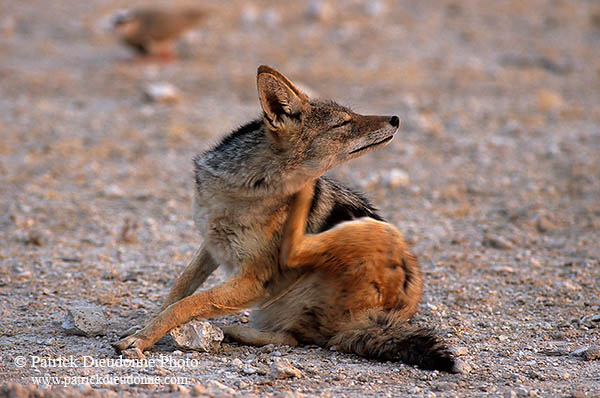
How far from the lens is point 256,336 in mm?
5074

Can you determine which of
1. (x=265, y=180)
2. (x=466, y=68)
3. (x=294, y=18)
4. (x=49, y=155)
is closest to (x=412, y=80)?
(x=466, y=68)

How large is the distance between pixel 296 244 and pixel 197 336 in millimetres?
874

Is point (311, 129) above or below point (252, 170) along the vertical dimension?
above

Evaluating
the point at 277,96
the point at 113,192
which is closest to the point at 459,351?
the point at 277,96

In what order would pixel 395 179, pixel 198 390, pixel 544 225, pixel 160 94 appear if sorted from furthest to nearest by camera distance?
1. pixel 160 94
2. pixel 395 179
3. pixel 544 225
4. pixel 198 390

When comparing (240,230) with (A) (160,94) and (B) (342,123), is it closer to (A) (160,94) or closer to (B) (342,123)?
(B) (342,123)

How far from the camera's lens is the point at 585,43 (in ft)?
50.3

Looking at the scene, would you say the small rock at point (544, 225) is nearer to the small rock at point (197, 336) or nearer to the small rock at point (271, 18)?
the small rock at point (197, 336)

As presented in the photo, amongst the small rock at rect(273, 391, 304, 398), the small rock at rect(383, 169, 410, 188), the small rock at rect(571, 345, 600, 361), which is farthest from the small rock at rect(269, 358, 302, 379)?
the small rock at rect(383, 169, 410, 188)

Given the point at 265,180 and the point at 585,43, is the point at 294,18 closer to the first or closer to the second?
the point at 585,43

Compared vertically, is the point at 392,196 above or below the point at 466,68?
below

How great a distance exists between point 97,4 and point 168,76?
16.1 feet

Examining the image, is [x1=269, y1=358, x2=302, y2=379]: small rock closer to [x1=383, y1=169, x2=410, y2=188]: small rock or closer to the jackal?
the jackal

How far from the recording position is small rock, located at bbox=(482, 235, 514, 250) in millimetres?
7336
